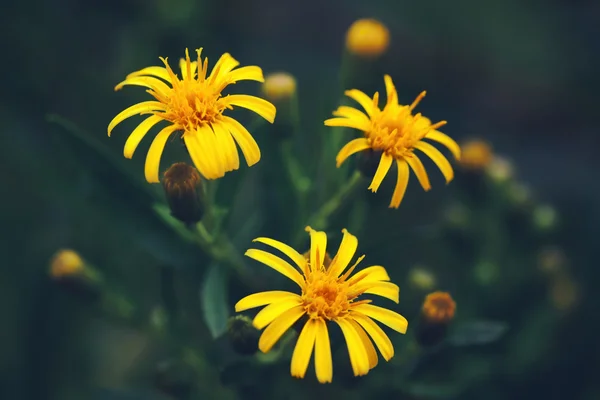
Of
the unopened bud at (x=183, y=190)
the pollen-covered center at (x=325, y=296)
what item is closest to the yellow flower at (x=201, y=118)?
the unopened bud at (x=183, y=190)

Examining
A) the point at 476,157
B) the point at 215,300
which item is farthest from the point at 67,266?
the point at 476,157

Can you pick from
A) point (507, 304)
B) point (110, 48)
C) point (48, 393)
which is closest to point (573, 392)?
point (507, 304)

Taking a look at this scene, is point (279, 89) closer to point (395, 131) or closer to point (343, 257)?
point (395, 131)

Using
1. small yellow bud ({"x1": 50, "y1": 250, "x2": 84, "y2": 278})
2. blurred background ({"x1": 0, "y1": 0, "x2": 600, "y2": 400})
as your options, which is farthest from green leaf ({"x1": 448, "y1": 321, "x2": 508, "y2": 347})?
small yellow bud ({"x1": 50, "y1": 250, "x2": 84, "y2": 278})

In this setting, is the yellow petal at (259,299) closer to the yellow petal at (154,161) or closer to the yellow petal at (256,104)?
the yellow petal at (154,161)

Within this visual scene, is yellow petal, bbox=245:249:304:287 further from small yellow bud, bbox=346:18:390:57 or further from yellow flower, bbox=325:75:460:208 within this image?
small yellow bud, bbox=346:18:390:57

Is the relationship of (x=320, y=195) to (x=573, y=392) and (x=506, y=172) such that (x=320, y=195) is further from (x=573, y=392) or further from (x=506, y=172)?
(x=573, y=392)
